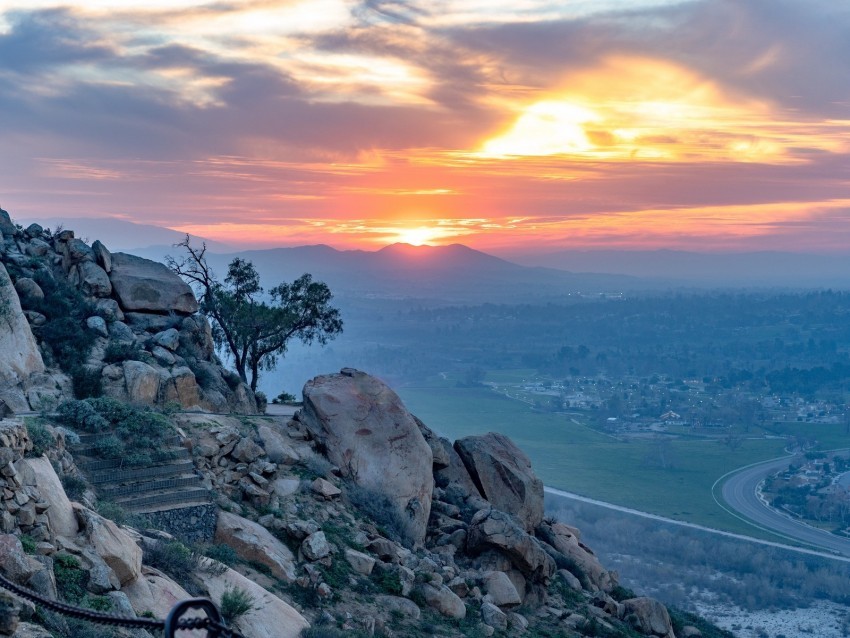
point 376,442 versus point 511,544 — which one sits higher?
point 376,442

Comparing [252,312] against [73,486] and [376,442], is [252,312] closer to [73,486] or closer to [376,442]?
[376,442]

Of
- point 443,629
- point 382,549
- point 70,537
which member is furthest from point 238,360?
point 70,537

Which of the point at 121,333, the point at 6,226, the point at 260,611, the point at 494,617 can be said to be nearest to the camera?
the point at 260,611

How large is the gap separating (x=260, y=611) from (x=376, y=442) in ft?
35.0

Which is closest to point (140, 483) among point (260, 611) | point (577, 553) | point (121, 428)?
point (121, 428)

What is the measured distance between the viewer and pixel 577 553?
28.0 meters

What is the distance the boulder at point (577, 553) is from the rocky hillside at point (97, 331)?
10.8m

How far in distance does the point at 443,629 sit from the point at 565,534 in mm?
11774

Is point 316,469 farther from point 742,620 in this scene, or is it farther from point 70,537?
point 742,620

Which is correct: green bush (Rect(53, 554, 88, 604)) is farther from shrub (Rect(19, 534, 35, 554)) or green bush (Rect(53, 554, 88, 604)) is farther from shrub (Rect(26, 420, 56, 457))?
shrub (Rect(26, 420, 56, 457))

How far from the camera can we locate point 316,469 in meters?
23.5

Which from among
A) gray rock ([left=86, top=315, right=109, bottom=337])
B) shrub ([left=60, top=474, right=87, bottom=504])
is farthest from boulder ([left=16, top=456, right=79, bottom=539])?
gray rock ([left=86, top=315, right=109, bottom=337])

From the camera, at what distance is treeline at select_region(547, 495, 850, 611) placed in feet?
185

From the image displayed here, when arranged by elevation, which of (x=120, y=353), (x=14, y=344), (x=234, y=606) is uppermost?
(x=14, y=344)
